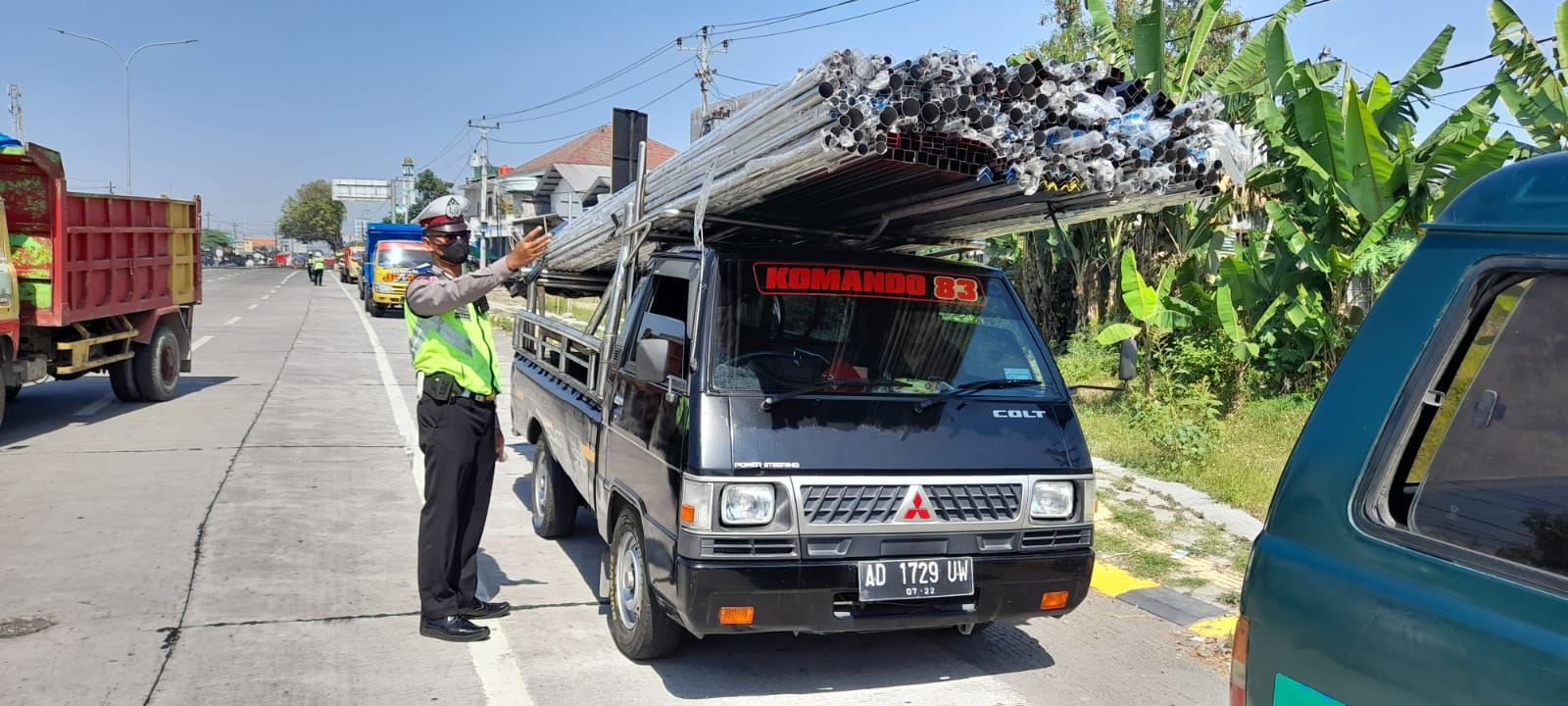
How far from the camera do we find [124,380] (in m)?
11.7

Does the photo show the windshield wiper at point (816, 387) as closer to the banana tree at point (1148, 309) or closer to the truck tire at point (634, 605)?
the truck tire at point (634, 605)

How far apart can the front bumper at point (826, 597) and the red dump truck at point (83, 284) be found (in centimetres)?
832

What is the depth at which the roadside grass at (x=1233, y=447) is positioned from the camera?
813 centimetres

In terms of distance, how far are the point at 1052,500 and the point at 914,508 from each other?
2.06 feet

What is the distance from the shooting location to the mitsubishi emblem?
4.11 metres

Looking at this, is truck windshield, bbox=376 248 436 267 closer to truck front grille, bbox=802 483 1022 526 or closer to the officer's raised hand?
the officer's raised hand

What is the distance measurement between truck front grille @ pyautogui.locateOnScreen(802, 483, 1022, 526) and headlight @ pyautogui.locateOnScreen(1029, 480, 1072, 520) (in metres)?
0.08

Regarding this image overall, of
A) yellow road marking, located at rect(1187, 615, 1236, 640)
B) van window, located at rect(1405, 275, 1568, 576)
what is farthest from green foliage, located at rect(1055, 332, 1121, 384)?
van window, located at rect(1405, 275, 1568, 576)

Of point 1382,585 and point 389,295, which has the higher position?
point 1382,585

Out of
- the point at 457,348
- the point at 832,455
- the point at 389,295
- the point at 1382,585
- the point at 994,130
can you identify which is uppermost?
the point at 994,130

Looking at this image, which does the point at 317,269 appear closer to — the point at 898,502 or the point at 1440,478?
the point at 898,502

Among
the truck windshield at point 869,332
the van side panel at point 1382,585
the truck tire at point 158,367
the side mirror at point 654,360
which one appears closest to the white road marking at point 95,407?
the truck tire at point 158,367

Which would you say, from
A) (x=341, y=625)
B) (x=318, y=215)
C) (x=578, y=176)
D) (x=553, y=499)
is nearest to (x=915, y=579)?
(x=341, y=625)

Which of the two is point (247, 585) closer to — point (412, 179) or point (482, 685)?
point (482, 685)
